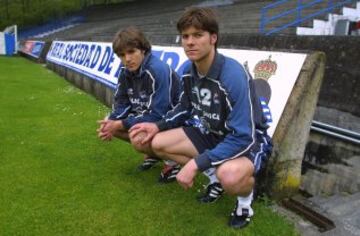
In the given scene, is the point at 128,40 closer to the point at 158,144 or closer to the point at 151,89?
the point at 151,89

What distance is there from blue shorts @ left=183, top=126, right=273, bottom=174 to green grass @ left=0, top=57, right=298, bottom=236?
0.48 m

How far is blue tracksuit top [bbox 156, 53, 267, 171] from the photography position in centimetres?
307

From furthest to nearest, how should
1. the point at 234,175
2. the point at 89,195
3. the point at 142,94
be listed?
the point at 142,94 < the point at 89,195 < the point at 234,175

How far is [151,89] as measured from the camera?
4.23m

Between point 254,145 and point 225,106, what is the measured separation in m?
0.36

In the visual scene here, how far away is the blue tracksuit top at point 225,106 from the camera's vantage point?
3.07 metres

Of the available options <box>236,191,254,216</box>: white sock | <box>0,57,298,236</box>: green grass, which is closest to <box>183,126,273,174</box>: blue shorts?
<box>236,191,254,216</box>: white sock

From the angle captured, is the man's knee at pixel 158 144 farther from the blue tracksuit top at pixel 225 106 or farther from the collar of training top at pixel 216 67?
the collar of training top at pixel 216 67

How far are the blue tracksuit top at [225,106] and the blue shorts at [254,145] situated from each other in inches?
2.3

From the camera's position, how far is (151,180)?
434 centimetres

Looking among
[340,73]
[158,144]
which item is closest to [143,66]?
[158,144]

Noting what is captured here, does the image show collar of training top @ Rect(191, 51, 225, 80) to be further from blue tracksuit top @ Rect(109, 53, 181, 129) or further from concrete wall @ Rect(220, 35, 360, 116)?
concrete wall @ Rect(220, 35, 360, 116)

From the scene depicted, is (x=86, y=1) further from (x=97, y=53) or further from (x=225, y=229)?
(x=225, y=229)

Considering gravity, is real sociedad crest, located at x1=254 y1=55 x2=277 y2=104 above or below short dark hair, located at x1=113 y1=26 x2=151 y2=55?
below
